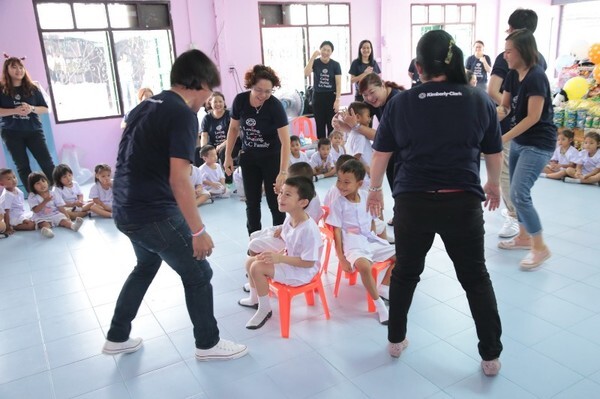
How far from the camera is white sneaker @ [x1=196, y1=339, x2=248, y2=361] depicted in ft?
8.42

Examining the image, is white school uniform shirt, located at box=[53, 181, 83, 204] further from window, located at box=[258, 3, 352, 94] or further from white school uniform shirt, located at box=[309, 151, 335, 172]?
window, located at box=[258, 3, 352, 94]

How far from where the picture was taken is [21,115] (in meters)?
5.29

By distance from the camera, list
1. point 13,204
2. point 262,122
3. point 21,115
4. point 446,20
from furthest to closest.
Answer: point 446,20 < point 21,115 < point 13,204 < point 262,122

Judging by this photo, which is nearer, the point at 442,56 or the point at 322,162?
the point at 442,56

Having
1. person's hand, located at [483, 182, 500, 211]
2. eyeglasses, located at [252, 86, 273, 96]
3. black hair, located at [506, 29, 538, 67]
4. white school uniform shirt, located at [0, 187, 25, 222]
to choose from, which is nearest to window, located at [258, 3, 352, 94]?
white school uniform shirt, located at [0, 187, 25, 222]

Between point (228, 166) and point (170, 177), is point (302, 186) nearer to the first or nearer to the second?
point (170, 177)

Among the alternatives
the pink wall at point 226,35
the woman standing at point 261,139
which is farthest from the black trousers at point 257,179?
the pink wall at point 226,35

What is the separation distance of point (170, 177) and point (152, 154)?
0.17 meters

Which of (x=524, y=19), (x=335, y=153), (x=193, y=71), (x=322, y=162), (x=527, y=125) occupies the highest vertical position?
(x=524, y=19)

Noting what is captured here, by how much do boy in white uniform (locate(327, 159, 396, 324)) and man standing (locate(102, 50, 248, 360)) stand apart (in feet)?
3.10

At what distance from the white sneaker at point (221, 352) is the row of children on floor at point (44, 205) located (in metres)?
3.03

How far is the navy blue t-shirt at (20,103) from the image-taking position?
527cm

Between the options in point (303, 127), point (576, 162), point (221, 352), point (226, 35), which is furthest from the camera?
point (303, 127)

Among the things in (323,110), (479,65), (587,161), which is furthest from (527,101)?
(479,65)
